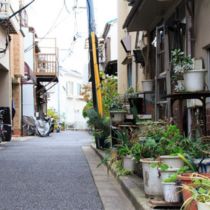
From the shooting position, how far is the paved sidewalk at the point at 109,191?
592cm

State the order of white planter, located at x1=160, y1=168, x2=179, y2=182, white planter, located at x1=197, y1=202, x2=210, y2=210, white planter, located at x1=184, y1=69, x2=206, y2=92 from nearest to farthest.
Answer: white planter, located at x1=197, y1=202, x2=210, y2=210, white planter, located at x1=160, y1=168, x2=179, y2=182, white planter, located at x1=184, y1=69, x2=206, y2=92

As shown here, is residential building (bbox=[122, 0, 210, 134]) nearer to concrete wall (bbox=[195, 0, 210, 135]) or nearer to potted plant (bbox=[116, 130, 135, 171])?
concrete wall (bbox=[195, 0, 210, 135])

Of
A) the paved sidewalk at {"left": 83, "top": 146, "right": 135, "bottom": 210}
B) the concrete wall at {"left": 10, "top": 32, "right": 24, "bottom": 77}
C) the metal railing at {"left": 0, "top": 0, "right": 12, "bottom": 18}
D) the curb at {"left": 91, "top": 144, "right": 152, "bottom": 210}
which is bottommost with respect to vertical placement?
the paved sidewalk at {"left": 83, "top": 146, "right": 135, "bottom": 210}

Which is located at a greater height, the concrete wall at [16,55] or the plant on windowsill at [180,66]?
the concrete wall at [16,55]

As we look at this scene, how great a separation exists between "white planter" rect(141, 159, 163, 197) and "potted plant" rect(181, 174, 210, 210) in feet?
3.68

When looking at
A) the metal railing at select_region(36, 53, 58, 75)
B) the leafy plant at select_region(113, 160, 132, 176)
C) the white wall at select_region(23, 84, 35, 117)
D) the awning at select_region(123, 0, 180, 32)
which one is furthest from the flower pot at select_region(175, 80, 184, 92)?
the metal railing at select_region(36, 53, 58, 75)

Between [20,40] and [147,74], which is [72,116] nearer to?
[20,40]

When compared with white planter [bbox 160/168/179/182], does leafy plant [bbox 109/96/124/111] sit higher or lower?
higher

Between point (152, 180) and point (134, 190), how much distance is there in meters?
0.87

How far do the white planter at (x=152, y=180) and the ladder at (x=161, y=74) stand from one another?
158 inches

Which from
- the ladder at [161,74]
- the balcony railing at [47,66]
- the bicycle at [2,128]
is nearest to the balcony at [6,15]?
the bicycle at [2,128]

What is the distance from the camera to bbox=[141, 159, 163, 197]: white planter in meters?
5.17

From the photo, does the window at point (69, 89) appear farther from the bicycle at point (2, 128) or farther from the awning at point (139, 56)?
the awning at point (139, 56)

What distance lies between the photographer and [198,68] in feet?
25.9
